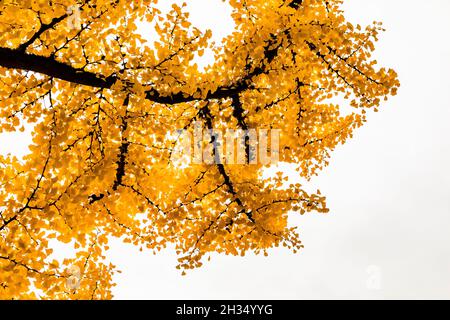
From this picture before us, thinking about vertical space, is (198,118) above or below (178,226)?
above

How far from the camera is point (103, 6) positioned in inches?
236

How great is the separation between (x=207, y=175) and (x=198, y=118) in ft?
3.23

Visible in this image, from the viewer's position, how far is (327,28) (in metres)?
5.89

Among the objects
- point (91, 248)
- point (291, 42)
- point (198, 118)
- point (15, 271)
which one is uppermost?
point (291, 42)

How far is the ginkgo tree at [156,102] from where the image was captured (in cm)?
503

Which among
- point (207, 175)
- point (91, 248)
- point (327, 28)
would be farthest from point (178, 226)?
point (327, 28)

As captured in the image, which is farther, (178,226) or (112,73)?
(178,226)

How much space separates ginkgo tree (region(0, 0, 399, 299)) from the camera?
5027mm

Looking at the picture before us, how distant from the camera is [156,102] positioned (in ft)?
18.0

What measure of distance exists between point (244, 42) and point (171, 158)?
8.13 feet
